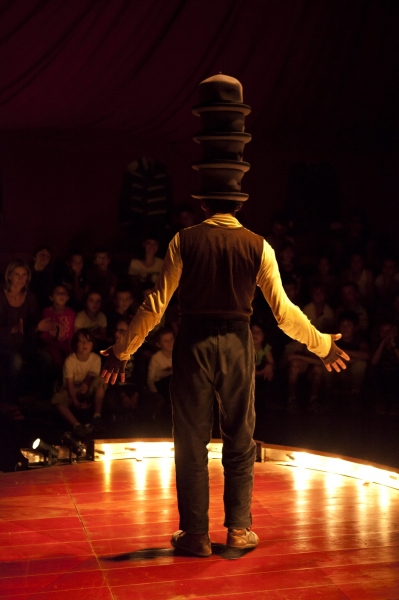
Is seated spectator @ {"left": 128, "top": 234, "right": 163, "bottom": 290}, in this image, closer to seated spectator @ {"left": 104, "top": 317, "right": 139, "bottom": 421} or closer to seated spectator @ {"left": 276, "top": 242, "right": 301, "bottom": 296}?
seated spectator @ {"left": 276, "top": 242, "right": 301, "bottom": 296}

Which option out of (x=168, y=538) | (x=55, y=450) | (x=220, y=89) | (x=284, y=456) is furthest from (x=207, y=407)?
(x=55, y=450)

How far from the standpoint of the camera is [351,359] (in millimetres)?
7152

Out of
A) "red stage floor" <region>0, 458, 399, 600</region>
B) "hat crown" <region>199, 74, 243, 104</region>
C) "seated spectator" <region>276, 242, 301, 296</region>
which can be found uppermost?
"hat crown" <region>199, 74, 243, 104</region>

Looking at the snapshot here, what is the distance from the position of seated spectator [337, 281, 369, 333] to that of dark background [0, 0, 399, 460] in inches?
92.6

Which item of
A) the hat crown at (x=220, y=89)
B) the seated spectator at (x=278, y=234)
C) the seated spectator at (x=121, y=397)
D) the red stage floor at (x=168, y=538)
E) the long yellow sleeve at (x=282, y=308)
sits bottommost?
the red stage floor at (x=168, y=538)

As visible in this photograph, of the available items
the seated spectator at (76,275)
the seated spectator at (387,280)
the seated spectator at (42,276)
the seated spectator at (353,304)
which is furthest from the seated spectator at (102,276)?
the seated spectator at (387,280)

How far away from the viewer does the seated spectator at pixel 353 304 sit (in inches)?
297

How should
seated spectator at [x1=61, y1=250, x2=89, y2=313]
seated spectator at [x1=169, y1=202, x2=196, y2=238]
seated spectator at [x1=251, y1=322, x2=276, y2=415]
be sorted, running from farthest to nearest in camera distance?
1. seated spectator at [x1=169, y1=202, x2=196, y2=238]
2. seated spectator at [x1=61, y1=250, x2=89, y2=313]
3. seated spectator at [x1=251, y1=322, x2=276, y2=415]

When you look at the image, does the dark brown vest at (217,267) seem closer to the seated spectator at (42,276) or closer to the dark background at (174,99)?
the seated spectator at (42,276)

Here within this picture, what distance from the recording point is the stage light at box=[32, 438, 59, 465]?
495 cm

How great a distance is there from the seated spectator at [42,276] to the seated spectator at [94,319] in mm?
442

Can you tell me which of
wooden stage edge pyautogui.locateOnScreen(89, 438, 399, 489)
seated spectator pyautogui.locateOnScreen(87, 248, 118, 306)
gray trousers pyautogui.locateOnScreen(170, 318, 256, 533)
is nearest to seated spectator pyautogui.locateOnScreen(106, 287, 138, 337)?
seated spectator pyautogui.locateOnScreen(87, 248, 118, 306)

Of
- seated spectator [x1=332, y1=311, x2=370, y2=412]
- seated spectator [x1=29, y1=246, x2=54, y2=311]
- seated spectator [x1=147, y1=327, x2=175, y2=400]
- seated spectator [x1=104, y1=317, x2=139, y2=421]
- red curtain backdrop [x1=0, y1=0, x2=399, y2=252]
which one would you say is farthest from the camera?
red curtain backdrop [x1=0, y1=0, x2=399, y2=252]

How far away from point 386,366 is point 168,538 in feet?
12.3
